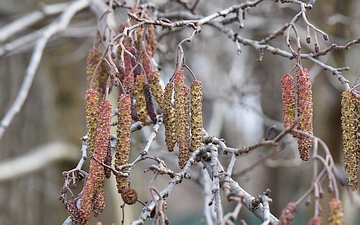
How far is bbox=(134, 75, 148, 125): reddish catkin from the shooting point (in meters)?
1.30

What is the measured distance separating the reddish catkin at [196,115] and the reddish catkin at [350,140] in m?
0.37

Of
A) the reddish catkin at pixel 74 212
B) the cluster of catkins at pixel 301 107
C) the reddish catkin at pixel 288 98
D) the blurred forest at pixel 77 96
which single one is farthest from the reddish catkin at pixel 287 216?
the blurred forest at pixel 77 96

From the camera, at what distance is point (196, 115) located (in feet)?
3.87

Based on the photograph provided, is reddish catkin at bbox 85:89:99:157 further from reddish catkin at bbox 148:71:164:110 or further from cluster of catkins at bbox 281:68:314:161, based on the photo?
cluster of catkins at bbox 281:68:314:161

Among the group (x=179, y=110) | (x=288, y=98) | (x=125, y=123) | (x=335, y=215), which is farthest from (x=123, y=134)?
(x=335, y=215)

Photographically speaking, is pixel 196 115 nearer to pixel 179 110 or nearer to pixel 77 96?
pixel 179 110

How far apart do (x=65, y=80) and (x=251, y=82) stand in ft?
6.49

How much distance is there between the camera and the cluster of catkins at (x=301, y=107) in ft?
3.60

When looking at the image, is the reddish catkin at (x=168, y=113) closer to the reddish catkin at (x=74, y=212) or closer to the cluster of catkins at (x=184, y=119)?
the cluster of catkins at (x=184, y=119)

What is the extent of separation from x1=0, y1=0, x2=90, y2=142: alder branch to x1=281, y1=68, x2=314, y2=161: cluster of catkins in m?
1.27

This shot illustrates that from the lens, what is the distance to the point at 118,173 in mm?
1079

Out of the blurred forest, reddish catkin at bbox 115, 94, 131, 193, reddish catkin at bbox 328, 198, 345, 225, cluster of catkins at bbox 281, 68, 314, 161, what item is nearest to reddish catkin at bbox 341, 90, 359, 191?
cluster of catkins at bbox 281, 68, 314, 161

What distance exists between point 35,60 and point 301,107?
1499 millimetres

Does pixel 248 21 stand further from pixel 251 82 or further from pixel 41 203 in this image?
pixel 41 203
